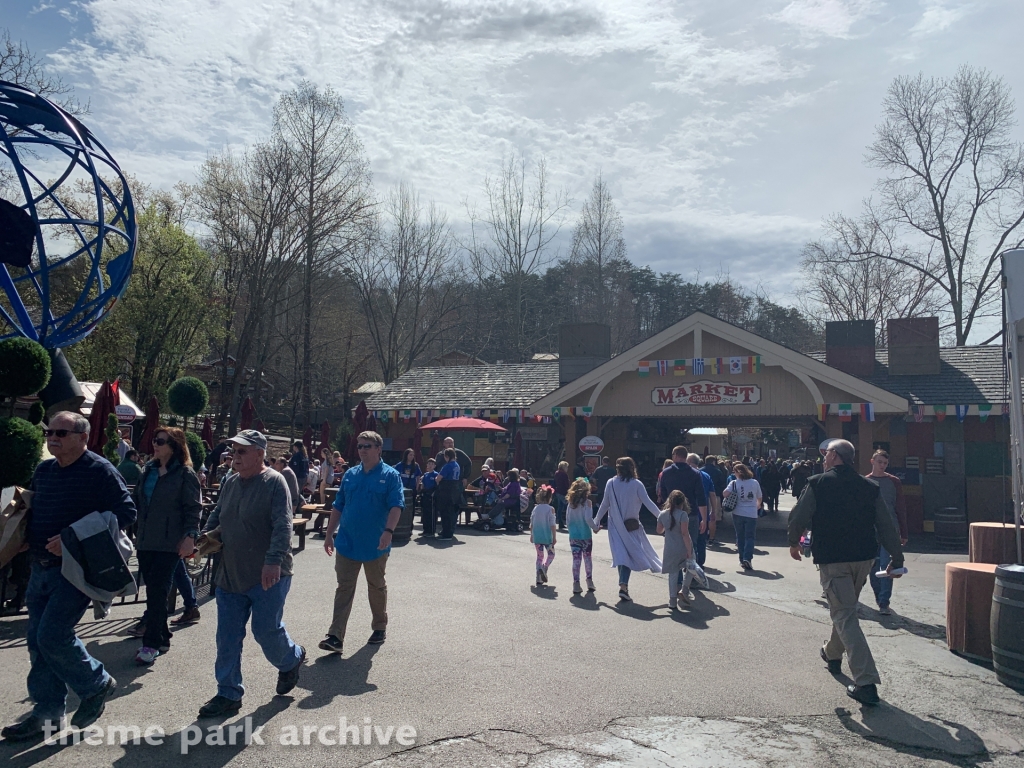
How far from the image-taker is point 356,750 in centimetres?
450

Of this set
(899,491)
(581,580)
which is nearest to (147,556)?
(581,580)

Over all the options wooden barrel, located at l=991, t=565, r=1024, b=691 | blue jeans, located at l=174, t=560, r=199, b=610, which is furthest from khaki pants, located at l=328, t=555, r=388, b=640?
wooden barrel, located at l=991, t=565, r=1024, b=691

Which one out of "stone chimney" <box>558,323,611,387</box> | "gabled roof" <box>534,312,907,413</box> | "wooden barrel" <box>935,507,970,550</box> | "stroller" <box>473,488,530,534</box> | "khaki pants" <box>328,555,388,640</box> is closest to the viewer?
"khaki pants" <box>328,555,388,640</box>

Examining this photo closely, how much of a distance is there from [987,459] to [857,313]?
25.7 m

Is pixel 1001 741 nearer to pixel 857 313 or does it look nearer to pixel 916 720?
pixel 916 720

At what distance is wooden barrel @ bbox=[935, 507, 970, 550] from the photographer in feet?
52.8

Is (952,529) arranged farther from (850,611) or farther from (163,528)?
(163,528)

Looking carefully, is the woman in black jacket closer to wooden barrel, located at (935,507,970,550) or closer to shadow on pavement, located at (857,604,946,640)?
shadow on pavement, located at (857,604,946,640)

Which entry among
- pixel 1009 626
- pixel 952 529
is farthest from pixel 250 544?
pixel 952 529

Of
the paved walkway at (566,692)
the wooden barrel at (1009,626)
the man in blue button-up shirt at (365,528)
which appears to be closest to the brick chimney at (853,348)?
the paved walkway at (566,692)

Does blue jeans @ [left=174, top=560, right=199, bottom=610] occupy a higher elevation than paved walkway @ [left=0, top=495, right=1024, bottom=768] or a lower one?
higher

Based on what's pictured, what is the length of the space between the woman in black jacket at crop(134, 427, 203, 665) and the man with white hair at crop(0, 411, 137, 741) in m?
1.37

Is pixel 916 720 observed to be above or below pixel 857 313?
below

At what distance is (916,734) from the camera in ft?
16.5
